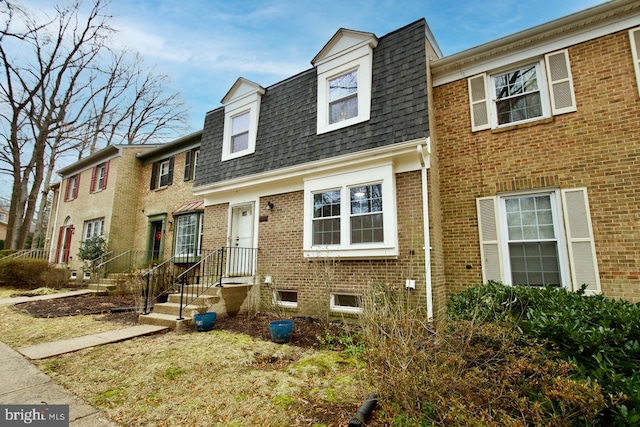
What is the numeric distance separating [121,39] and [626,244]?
1043 inches

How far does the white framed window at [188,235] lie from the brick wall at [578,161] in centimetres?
880

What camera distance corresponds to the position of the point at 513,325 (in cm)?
318

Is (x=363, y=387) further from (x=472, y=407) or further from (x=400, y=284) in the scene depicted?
(x=400, y=284)

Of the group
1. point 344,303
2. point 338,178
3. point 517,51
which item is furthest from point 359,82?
point 344,303

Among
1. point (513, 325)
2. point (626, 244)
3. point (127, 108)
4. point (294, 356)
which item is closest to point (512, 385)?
point (513, 325)

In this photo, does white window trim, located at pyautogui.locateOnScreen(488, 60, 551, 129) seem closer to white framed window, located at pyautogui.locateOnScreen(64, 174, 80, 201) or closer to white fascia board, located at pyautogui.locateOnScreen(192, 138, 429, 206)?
white fascia board, located at pyautogui.locateOnScreen(192, 138, 429, 206)

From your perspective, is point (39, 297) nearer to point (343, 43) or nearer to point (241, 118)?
point (241, 118)

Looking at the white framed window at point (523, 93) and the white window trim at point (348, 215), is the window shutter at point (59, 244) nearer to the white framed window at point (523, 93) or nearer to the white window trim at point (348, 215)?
the white window trim at point (348, 215)

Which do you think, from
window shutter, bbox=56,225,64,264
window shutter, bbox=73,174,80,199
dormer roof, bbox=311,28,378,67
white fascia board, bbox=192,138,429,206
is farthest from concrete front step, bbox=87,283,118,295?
dormer roof, bbox=311,28,378,67

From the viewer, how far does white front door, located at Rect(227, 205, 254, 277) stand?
8740 mm

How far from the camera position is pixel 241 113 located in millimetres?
9977

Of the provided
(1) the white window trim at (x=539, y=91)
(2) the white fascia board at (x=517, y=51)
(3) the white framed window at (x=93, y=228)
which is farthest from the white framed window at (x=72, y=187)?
(1) the white window trim at (x=539, y=91)

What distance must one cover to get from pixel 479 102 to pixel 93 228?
713 inches

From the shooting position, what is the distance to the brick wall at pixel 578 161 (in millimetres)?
5434
